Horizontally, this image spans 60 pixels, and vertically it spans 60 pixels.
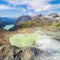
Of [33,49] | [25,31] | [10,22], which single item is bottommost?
[10,22]

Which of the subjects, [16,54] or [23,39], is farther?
[23,39]

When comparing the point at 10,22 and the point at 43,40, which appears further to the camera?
the point at 10,22

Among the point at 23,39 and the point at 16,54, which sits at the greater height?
the point at 16,54

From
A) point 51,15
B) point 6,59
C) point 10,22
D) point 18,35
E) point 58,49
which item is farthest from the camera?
point 51,15

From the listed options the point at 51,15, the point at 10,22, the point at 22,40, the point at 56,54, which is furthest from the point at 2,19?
the point at 56,54

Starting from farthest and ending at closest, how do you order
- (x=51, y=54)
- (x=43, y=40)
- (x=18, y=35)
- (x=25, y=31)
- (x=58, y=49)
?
Result: (x=25, y=31)
(x=18, y=35)
(x=43, y=40)
(x=58, y=49)
(x=51, y=54)

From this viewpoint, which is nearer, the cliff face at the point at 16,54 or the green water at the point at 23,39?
the cliff face at the point at 16,54

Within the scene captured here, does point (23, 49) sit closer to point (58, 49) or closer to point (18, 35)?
point (58, 49)

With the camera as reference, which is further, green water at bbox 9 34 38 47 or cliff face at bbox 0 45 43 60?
green water at bbox 9 34 38 47

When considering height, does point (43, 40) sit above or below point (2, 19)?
above

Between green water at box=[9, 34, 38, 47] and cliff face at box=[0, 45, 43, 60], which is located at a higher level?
cliff face at box=[0, 45, 43, 60]

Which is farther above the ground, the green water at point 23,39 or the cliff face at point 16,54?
the cliff face at point 16,54
